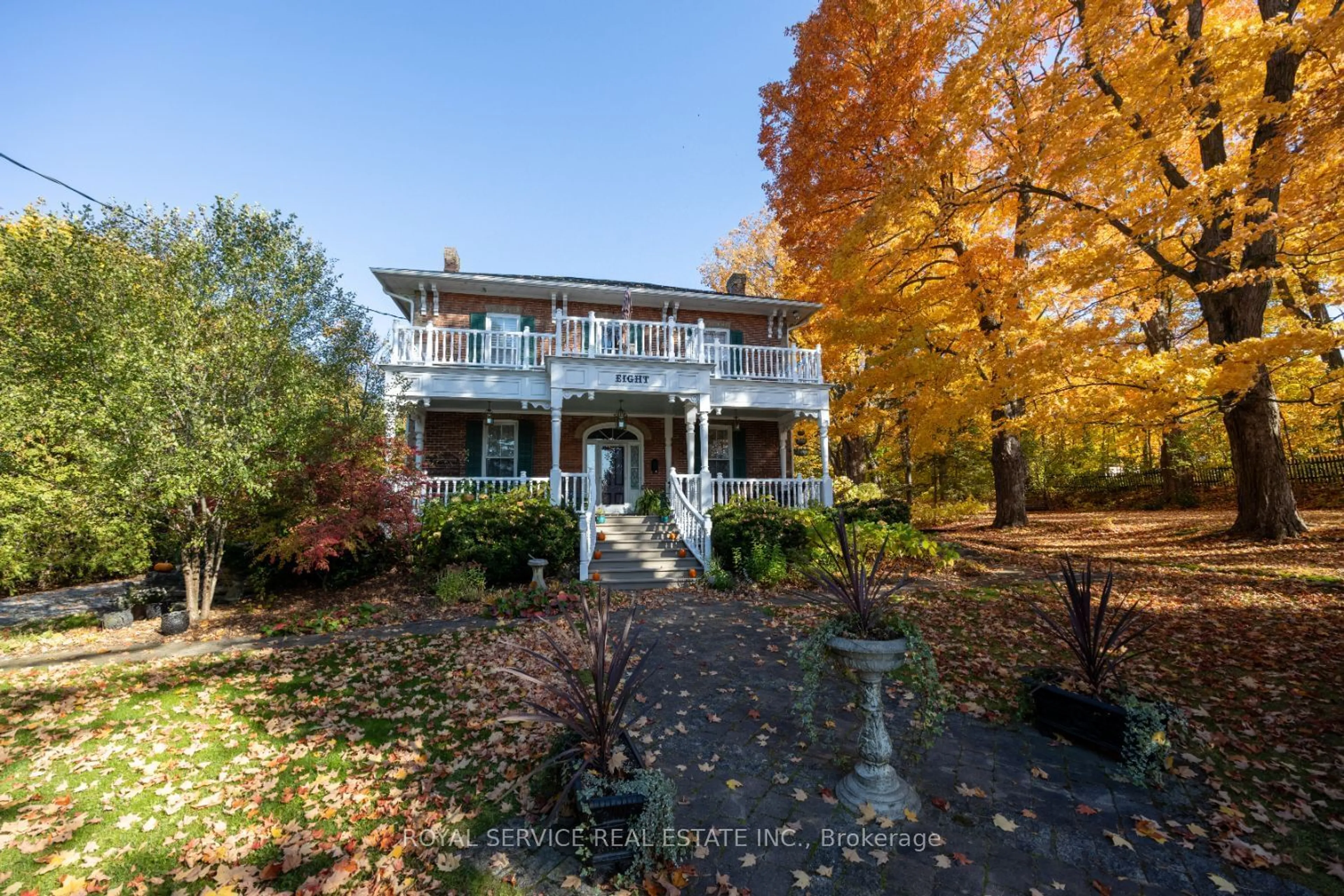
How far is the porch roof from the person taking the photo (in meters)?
12.9

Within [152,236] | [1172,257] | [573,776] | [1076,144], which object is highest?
[1076,144]

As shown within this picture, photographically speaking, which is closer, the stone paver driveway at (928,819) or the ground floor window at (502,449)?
the stone paver driveway at (928,819)

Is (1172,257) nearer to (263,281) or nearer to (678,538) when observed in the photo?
(678,538)

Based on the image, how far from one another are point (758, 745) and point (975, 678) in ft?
8.78

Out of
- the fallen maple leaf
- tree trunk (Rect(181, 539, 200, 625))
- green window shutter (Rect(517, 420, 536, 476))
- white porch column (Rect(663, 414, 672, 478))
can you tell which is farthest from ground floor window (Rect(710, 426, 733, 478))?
the fallen maple leaf

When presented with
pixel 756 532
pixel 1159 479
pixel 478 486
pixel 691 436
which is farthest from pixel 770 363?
pixel 1159 479

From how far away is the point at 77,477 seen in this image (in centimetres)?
752

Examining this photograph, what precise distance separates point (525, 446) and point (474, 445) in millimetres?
1298

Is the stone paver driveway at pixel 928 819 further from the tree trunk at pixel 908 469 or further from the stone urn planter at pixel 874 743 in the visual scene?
the tree trunk at pixel 908 469

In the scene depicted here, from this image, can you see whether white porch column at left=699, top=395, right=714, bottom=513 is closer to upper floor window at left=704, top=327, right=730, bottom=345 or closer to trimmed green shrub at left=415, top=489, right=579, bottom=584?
trimmed green shrub at left=415, top=489, right=579, bottom=584

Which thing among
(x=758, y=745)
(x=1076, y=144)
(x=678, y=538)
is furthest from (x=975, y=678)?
(x=1076, y=144)

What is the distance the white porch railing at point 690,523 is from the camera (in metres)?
10.3

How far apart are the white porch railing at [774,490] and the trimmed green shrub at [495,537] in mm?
3771

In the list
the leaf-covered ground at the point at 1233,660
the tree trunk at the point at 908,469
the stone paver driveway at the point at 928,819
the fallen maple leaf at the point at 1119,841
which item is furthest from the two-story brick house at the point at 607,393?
the tree trunk at the point at 908,469
